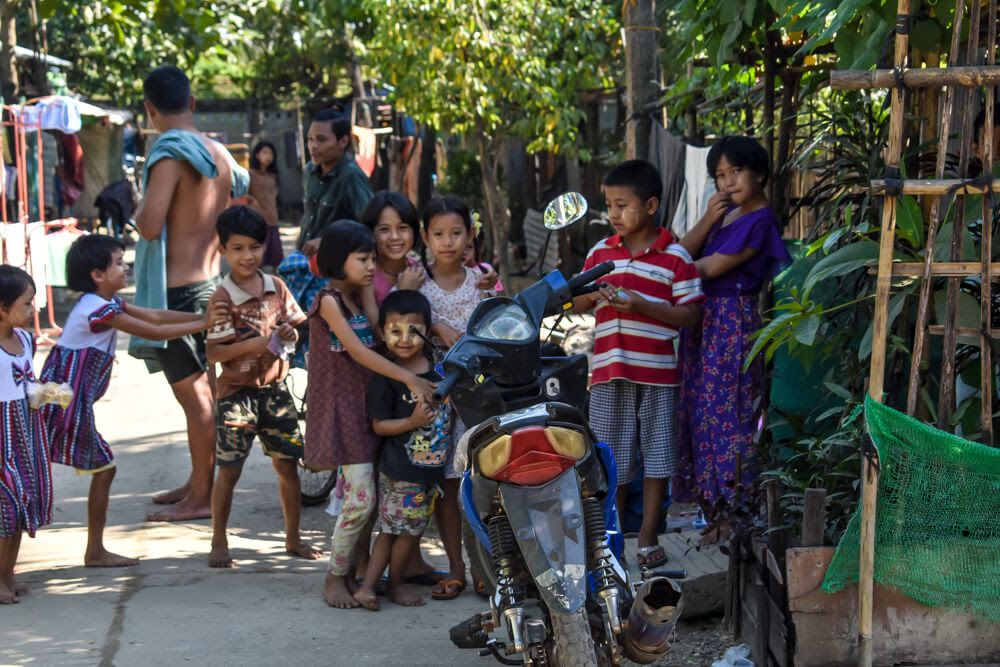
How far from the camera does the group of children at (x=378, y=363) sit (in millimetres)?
4465

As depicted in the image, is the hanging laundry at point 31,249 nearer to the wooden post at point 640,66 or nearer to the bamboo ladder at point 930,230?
the wooden post at point 640,66

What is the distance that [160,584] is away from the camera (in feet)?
15.8

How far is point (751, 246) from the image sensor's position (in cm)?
456

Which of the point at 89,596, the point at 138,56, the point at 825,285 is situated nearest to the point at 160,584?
the point at 89,596

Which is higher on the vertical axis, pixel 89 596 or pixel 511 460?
pixel 511 460

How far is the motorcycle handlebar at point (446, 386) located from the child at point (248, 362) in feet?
6.12

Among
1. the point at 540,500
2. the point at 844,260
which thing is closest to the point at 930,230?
the point at 844,260

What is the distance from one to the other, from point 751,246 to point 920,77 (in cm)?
145

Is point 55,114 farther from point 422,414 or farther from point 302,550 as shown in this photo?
point 422,414

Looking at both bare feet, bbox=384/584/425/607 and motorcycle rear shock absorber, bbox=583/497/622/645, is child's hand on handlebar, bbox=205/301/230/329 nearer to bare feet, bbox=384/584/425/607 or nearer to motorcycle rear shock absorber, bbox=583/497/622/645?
bare feet, bbox=384/584/425/607

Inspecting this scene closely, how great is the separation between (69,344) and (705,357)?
2.58 meters

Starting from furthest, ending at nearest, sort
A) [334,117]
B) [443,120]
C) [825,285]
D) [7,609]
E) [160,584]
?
1. [443,120]
2. [334,117]
3. [160,584]
4. [7,609]
5. [825,285]

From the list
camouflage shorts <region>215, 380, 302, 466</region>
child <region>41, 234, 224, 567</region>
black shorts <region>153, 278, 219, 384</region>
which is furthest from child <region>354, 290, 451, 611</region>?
black shorts <region>153, 278, 219, 384</region>

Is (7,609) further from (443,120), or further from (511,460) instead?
(443,120)
